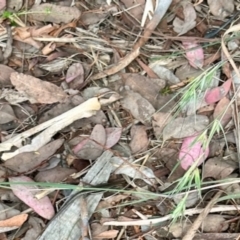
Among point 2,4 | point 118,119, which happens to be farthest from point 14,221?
point 2,4

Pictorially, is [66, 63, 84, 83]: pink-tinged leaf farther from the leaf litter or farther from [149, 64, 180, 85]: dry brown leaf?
[149, 64, 180, 85]: dry brown leaf

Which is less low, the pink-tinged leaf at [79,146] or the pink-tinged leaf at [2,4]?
the pink-tinged leaf at [2,4]

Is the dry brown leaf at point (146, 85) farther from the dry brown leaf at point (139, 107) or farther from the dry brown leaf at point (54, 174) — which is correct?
the dry brown leaf at point (54, 174)

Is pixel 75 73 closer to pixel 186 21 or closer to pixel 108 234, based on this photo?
pixel 186 21

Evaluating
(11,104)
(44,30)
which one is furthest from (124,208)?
(44,30)

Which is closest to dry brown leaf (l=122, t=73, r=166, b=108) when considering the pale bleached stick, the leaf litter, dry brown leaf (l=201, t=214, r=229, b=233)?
the leaf litter

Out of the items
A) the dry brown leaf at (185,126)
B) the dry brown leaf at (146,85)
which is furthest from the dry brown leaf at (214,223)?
the dry brown leaf at (146,85)

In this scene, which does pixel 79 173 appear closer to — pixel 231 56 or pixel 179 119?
pixel 179 119
